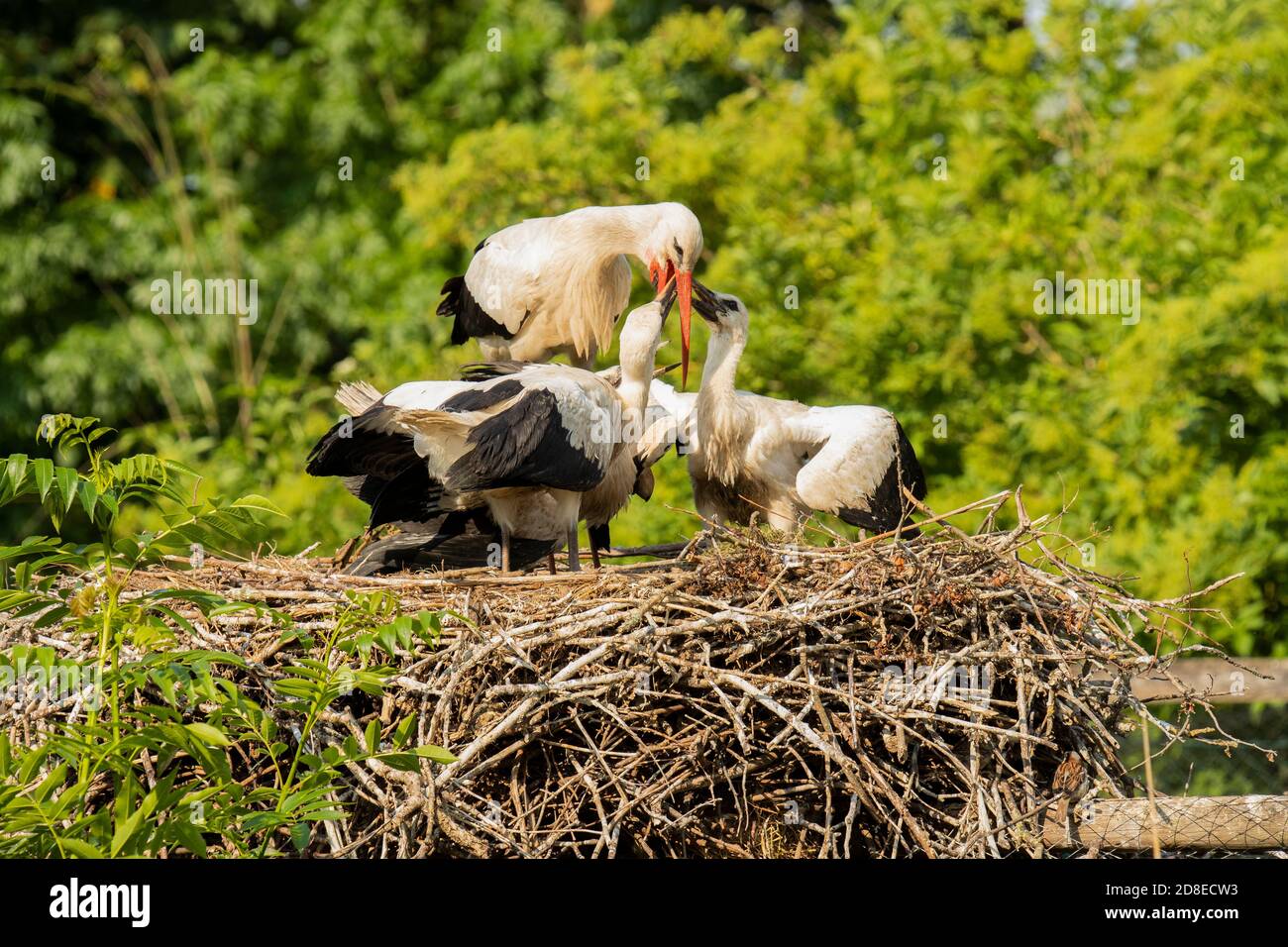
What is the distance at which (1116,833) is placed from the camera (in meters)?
4.11

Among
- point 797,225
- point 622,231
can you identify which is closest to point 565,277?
point 622,231

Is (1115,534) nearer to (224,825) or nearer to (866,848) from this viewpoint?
(866,848)

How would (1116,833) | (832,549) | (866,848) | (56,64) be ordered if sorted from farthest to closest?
(56,64), (832,549), (866,848), (1116,833)

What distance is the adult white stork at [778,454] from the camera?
584 centimetres

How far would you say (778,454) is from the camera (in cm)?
598

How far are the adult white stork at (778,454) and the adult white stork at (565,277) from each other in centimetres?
19

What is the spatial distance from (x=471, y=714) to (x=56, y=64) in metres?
11.8

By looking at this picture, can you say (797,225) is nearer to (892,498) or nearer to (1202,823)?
(892,498)

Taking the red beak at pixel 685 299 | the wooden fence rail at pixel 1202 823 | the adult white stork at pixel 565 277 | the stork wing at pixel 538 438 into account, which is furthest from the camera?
the adult white stork at pixel 565 277

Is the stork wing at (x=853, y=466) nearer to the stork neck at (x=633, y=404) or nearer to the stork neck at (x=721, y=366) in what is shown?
the stork neck at (x=721, y=366)

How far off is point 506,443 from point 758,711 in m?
1.21

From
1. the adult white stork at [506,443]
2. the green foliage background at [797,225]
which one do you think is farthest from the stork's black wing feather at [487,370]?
the green foliage background at [797,225]

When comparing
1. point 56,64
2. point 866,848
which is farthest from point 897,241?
point 56,64

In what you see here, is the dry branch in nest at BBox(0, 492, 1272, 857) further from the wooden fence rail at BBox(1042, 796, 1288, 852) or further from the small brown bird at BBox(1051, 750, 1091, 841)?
the wooden fence rail at BBox(1042, 796, 1288, 852)
